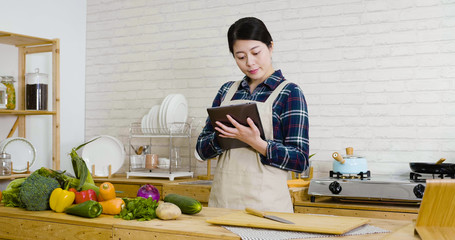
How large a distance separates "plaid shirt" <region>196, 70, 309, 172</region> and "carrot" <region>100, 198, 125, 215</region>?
2.04ft

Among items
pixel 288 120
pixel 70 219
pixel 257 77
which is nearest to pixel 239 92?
pixel 257 77

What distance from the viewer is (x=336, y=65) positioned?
4.06 metres

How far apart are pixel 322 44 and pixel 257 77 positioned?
1744 mm

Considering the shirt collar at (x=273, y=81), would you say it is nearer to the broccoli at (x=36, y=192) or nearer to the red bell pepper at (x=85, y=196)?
the red bell pepper at (x=85, y=196)

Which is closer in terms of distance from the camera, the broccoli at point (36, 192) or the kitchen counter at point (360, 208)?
the broccoli at point (36, 192)

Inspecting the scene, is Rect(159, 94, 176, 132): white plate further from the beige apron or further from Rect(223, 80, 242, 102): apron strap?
the beige apron

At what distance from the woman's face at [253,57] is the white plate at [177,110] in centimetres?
201

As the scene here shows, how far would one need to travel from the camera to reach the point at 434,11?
373cm

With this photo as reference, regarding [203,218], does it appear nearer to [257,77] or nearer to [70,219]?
[70,219]

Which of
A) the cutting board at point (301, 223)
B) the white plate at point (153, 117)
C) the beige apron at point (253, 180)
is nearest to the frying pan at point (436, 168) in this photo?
the beige apron at point (253, 180)

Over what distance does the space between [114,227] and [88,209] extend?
Answer: 19cm

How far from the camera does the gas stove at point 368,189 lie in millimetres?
3211

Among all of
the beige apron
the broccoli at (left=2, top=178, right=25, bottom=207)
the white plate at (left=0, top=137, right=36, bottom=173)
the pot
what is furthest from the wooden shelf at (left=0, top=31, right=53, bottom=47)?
the pot

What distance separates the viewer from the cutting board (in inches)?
64.6
